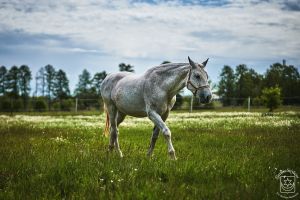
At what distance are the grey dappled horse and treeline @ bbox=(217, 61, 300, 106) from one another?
75.3m

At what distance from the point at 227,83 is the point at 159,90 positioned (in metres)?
100

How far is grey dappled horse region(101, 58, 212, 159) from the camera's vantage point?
766 cm

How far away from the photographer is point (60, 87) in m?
113

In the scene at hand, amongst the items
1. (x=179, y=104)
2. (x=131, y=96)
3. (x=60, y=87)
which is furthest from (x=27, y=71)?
(x=131, y=96)

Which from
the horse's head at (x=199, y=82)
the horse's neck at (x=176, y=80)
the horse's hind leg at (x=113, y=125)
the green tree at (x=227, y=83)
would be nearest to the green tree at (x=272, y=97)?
the horse's hind leg at (x=113, y=125)

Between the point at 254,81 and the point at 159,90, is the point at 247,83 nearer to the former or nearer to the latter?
the point at 254,81

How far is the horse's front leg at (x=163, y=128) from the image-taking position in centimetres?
759

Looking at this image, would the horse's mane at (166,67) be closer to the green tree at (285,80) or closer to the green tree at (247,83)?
the green tree at (285,80)

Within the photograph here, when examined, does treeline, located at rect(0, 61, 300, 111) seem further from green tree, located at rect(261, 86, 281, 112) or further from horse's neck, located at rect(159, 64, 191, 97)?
horse's neck, located at rect(159, 64, 191, 97)

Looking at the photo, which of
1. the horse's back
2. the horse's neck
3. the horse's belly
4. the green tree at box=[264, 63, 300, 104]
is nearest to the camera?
the horse's neck

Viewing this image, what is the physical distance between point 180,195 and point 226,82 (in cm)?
10500

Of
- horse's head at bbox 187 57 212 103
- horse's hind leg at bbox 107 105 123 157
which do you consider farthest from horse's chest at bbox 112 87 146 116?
horse's head at bbox 187 57 212 103

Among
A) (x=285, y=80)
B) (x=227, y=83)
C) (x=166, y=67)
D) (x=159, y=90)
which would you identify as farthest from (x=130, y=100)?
(x=227, y=83)

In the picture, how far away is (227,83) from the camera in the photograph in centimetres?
10556
